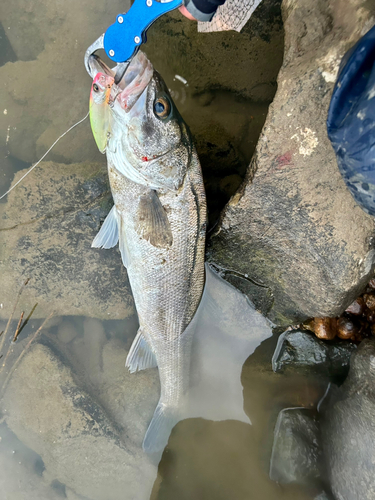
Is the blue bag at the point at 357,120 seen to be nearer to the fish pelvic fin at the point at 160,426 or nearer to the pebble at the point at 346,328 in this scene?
the pebble at the point at 346,328

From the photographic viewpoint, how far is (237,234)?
242cm

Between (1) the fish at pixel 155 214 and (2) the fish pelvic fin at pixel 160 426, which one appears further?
(2) the fish pelvic fin at pixel 160 426

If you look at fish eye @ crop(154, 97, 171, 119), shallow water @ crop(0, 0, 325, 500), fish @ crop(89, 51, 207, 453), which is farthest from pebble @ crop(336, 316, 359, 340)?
fish eye @ crop(154, 97, 171, 119)

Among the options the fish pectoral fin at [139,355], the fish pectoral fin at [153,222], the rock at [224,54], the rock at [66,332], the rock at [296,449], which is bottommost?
the rock at [66,332]

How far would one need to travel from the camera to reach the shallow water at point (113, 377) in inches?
110

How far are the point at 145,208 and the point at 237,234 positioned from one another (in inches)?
29.0

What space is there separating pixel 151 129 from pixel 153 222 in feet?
2.07

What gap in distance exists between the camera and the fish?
6.43ft

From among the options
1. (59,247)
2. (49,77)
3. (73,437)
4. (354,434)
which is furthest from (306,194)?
(73,437)

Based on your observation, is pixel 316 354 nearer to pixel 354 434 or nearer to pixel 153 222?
pixel 354 434

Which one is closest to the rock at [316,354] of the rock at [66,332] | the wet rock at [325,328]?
the wet rock at [325,328]

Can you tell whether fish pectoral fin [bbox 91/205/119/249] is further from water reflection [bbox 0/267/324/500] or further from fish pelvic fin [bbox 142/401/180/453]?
fish pelvic fin [bbox 142/401/180/453]

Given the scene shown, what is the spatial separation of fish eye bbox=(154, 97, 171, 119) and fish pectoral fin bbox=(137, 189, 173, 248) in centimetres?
50

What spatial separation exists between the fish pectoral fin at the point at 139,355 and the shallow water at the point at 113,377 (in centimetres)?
37
